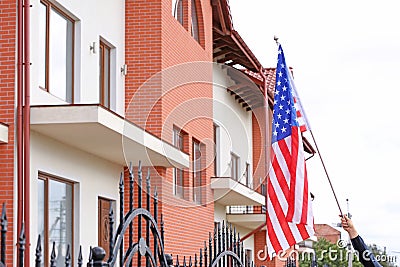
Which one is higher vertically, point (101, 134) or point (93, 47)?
point (93, 47)

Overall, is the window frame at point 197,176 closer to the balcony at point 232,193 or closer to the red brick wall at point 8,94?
the balcony at point 232,193

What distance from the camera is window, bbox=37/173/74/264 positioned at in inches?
510

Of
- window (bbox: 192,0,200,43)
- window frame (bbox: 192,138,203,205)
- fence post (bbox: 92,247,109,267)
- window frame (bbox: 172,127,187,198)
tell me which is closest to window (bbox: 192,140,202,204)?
window frame (bbox: 192,138,203,205)

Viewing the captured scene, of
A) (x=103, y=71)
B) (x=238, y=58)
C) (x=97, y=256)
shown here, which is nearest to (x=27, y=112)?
(x=103, y=71)

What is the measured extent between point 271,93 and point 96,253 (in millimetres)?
23742

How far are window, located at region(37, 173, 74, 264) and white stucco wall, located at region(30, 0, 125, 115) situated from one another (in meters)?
1.23

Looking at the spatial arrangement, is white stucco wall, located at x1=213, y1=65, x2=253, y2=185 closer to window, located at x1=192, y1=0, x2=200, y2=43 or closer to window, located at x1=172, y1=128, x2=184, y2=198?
window, located at x1=192, y1=0, x2=200, y2=43

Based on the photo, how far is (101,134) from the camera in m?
13.1

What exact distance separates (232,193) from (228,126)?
4145 millimetres

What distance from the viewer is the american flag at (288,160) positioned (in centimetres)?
1121

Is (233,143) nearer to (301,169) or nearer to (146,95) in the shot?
(146,95)

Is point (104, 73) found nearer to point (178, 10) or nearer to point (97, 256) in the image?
point (178, 10)

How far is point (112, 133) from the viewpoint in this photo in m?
13.0

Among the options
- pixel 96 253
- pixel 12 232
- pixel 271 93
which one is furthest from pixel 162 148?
pixel 271 93
